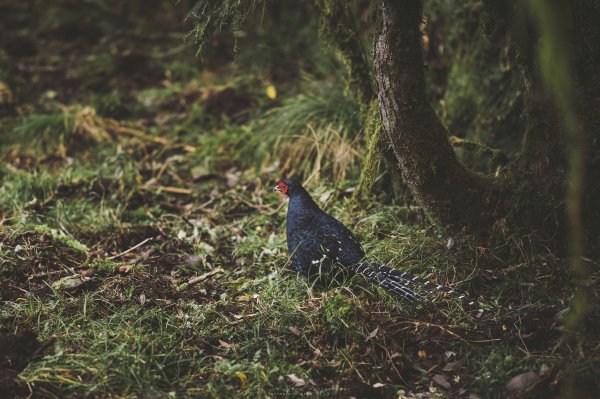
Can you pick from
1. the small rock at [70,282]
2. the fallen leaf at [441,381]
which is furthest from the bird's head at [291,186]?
the fallen leaf at [441,381]

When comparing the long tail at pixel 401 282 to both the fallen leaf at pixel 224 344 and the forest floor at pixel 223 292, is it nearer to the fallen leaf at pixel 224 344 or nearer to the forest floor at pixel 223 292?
the forest floor at pixel 223 292

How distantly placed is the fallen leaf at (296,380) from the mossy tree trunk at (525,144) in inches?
51.1

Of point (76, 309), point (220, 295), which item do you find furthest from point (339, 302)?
point (76, 309)

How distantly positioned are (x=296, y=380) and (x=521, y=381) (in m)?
0.98

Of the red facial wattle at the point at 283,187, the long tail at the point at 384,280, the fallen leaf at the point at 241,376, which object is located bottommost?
the fallen leaf at the point at 241,376

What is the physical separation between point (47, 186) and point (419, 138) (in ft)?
10.2

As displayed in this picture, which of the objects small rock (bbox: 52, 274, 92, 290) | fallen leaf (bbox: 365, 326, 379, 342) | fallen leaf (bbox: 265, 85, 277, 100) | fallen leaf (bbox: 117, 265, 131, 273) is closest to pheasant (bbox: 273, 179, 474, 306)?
fallen leaf (bbox: 365, 326, 379, 342)

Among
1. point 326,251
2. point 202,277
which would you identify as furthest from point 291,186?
point 202,277

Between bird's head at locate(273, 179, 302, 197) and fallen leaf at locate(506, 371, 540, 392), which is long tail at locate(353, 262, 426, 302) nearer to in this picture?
fallen leaf at locate(506, 371, 540, 392)

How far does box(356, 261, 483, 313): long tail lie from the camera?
2988 millimetres

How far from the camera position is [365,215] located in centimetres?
408

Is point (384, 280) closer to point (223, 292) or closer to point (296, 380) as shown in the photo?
point (296, 380)

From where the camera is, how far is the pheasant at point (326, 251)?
120 inches

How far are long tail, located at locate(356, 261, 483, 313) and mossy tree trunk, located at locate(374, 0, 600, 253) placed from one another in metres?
0.45
